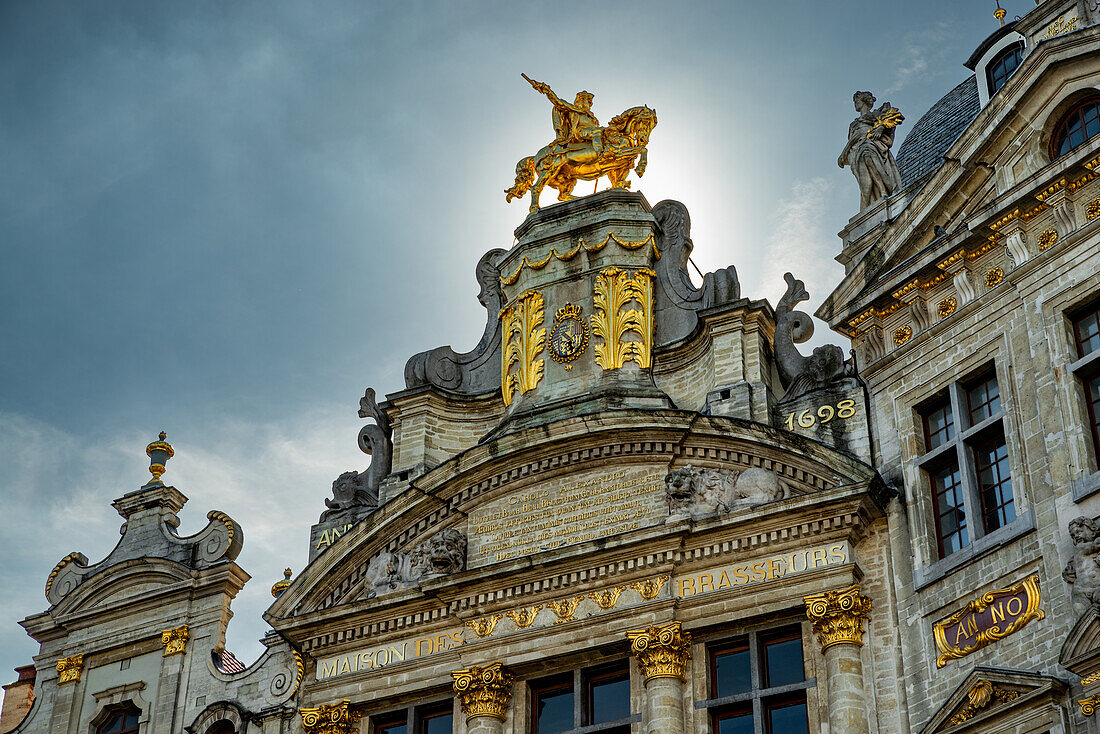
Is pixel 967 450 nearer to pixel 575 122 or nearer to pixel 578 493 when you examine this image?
pixel 578 493

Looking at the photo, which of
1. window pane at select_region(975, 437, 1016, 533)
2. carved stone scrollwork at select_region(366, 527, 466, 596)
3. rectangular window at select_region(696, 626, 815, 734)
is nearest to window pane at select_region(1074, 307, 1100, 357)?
window pane at select_region(975, 437, 1016, 533)

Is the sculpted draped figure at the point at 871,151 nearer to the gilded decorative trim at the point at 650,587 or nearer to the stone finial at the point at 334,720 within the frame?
the gilded decorative trim at the point at 650,587

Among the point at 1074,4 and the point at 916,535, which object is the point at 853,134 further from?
the point at 916,535

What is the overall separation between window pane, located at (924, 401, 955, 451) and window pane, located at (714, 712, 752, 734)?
407 cm

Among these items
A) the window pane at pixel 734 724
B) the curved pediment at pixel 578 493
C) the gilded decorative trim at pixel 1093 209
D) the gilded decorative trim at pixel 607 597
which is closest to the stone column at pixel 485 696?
the curved pediment at pixel 578 493

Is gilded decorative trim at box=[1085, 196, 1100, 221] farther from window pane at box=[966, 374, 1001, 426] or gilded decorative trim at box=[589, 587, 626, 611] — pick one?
gilded decorative trim at box=[589, 587, 626, 611]

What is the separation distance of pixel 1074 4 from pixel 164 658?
15779 millimetres

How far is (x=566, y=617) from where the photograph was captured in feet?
79.2

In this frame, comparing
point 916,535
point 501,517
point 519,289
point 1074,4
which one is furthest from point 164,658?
point 1074,4

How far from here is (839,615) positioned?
22.4 m

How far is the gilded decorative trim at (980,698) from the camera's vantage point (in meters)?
20.0

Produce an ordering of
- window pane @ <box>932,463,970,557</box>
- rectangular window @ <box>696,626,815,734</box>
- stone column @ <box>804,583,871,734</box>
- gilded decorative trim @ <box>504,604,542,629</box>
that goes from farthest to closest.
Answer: gilded decorative trim @ <box>504,604,542,629</box>
rectangular window @ <box>696,626,815,734</box>
window pane @ <box>932,463,970,557</box>
stone column @ <box>804,583,871,734</box>

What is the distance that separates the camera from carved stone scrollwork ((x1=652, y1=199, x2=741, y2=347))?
86.2ft

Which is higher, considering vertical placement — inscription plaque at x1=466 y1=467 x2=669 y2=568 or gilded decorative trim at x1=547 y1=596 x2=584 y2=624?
inscription plaque at x1=466 y1=467 x2=669 y2=568
